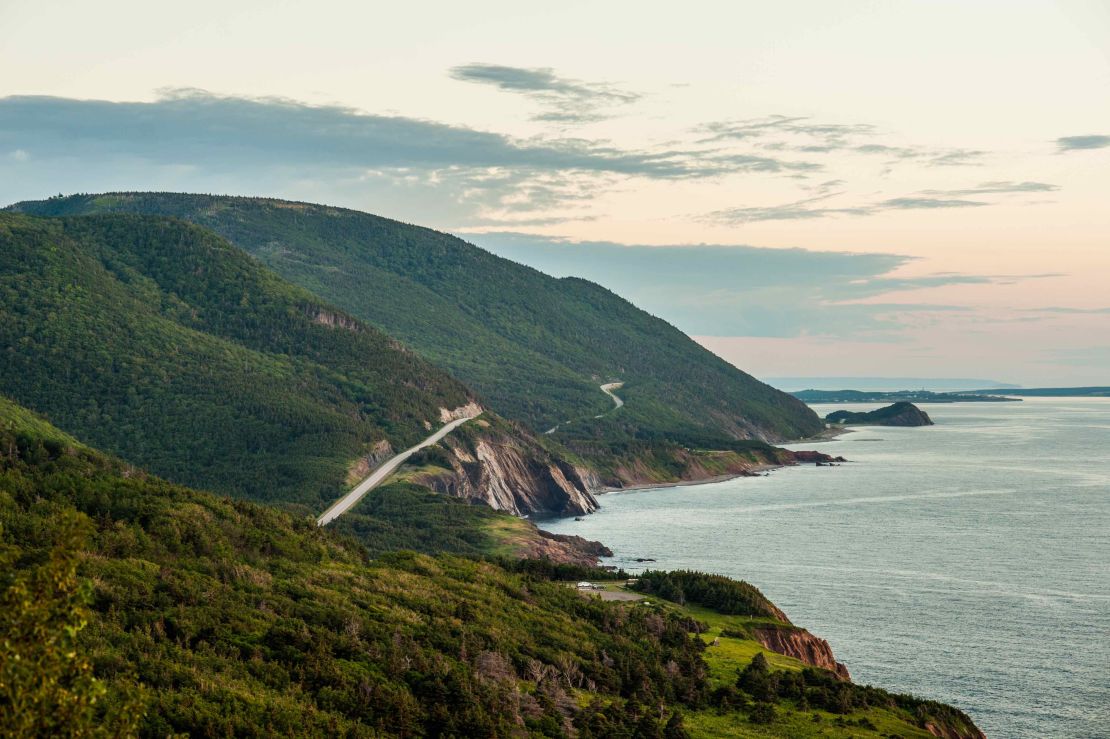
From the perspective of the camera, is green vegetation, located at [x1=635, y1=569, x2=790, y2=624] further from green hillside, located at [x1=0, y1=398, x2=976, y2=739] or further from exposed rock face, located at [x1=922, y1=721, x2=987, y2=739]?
exposed rock face, located at [x1=922, y1=721, x2=987, y2=739]

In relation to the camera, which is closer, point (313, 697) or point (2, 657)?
point (2, 657)

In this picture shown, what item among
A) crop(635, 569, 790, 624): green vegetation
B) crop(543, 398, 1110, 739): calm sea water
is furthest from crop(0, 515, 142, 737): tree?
crop(635, 569, 790, 624): green vegetation

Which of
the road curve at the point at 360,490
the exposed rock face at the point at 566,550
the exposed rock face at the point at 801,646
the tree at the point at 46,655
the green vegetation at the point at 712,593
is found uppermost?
the tree at the point at 46,655

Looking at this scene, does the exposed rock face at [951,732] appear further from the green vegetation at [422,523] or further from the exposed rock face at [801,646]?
the green vegetation at [422,523]

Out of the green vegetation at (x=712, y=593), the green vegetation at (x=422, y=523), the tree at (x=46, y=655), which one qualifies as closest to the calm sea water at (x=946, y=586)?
the green vegetation at (x=712, y=593)

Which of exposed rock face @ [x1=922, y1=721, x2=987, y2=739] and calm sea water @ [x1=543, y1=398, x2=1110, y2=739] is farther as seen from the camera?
calm sea water @ [x1=543, y1=398, x2=1110, y2=739]

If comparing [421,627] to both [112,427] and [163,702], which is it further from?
[112,427]

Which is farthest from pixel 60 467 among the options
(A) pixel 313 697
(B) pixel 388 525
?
(B) pixel 388 525
